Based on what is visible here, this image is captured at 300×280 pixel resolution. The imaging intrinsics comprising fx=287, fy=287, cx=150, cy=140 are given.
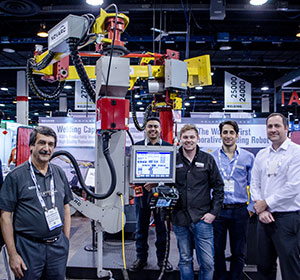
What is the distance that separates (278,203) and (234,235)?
0.64 m

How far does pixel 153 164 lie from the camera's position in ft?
7.88

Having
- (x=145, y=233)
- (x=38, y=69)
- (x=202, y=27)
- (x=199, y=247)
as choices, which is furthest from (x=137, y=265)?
(x=202, y=27)

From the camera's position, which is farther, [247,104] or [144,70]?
[247,104]

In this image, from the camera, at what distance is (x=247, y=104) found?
9.41 m

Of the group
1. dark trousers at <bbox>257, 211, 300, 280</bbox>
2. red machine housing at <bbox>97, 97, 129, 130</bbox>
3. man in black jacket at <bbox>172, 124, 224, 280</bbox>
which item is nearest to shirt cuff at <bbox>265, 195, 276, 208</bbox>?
dark trousers at <bbox>257, 211, 300, 280</bbox>

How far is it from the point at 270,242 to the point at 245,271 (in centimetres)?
113

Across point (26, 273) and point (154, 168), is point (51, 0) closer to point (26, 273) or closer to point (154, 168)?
point (154, 168)

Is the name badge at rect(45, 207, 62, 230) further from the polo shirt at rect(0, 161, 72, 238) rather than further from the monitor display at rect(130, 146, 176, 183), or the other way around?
the monitor display at rect(130, 146, 176, 183)

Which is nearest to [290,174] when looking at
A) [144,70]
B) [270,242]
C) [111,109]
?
[270,242]

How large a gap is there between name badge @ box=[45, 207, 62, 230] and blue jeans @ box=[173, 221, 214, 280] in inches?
42.0

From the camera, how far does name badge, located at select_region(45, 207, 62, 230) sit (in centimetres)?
196

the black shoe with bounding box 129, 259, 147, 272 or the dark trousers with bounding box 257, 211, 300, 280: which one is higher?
the dark trousers with bounding box 257, 211, 300, 280

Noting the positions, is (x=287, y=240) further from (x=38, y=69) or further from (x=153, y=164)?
(x=38, y=69)

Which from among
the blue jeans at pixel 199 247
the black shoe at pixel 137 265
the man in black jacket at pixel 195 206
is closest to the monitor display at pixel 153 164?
the man in black jacket at pixel 195 206
